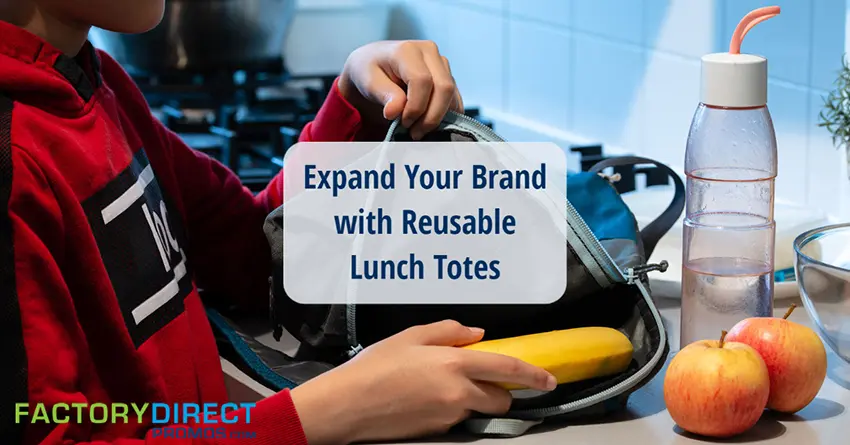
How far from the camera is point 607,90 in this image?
6.16 feet

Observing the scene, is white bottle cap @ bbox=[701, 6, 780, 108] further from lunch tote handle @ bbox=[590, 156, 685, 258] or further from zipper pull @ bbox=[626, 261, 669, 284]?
lunch tote handle @ bbox=[590, 156, 685, 258]

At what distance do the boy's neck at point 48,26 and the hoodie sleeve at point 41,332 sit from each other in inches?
5.2

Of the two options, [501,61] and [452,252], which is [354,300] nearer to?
[452,252]

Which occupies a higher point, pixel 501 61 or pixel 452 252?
pixel 501 61

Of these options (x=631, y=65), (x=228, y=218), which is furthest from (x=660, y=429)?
(x=631, y=65)

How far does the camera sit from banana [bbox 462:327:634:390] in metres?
0.75

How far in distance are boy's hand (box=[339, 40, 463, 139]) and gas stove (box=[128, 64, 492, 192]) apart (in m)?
0.84

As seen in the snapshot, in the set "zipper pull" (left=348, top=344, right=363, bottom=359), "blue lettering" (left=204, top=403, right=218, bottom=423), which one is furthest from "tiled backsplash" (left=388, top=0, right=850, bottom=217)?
"blue lettering" (left=204, top=403, right=218, bottom=423)

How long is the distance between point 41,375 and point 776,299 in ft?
2.18

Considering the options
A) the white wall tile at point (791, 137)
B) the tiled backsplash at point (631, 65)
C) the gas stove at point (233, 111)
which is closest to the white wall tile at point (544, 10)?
the tiled backsplash at point (631, 65)

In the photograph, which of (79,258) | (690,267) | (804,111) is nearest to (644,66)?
(804,111)

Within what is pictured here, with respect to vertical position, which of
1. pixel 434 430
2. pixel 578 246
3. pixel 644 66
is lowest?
pixel 434 430

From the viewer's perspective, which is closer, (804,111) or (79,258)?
(79,258)

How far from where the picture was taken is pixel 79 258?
0.73m
